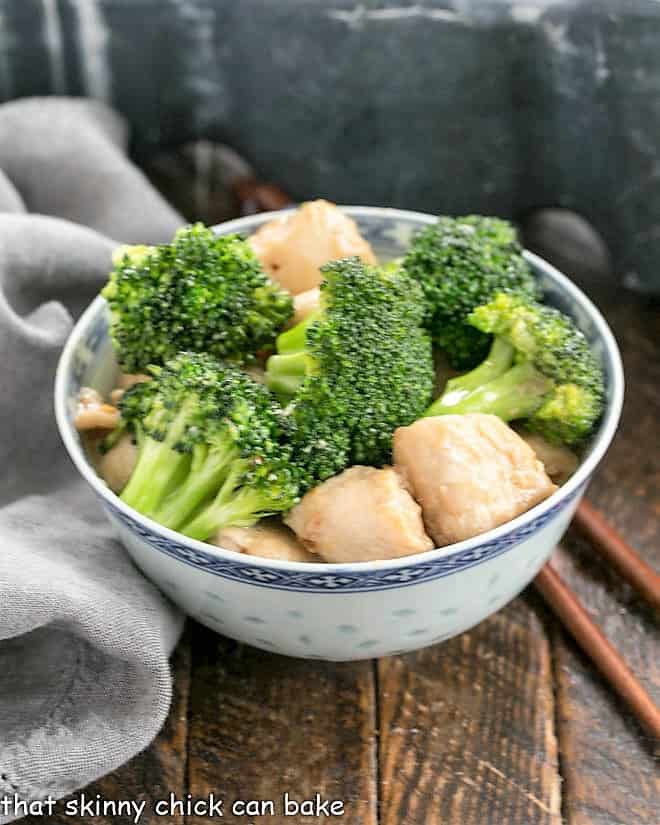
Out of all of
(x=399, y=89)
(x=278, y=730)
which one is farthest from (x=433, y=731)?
(x=399, y=89)

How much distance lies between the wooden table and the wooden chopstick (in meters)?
0.03

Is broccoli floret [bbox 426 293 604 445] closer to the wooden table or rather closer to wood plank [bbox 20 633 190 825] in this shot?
the wooden table

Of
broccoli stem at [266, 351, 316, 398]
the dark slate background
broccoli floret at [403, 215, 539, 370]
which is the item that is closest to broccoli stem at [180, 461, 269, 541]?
broccoli stem at [266, 351, 316, 398]

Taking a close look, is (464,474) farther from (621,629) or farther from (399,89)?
(399,89)

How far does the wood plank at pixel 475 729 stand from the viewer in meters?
1.21

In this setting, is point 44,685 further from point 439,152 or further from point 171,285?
point 439,152

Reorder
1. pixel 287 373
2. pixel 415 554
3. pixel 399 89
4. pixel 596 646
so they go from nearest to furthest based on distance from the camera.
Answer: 1. pixel 415 554
2. pixel 287 373
3. pixel 596 646
4. pixel 399 89

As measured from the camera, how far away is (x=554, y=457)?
126 cm

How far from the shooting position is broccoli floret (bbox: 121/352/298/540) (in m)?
1.13

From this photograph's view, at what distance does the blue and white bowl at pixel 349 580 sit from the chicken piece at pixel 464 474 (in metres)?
0.03

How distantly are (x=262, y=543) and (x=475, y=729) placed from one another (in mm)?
370

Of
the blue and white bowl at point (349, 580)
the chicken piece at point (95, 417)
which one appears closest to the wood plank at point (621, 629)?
the blue and white bowl at point (349, 580)

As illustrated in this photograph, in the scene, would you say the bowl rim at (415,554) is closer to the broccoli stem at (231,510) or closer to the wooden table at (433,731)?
the broccoli stem at (231,510)

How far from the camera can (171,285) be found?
1.26 meters
